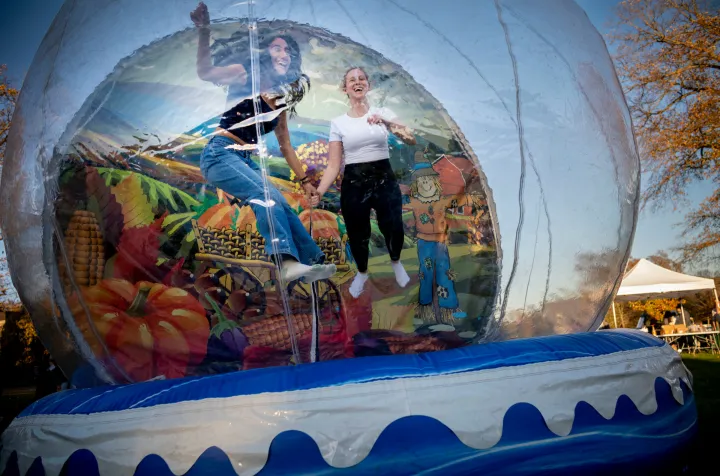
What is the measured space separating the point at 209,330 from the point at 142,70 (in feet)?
4.21

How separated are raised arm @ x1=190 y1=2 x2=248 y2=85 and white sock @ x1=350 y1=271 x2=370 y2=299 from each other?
1.00 meters

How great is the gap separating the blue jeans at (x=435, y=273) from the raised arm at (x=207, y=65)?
110 centimetres

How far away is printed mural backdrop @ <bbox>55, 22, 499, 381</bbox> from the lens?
2682 millimetres

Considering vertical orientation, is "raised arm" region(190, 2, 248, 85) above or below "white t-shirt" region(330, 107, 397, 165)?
above

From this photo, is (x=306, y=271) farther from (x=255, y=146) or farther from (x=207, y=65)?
(x=207, y=65)

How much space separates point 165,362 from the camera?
9.53 feet

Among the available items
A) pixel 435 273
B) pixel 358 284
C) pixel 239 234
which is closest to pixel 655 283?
pixel 435 273

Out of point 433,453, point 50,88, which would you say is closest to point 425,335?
point 433,453

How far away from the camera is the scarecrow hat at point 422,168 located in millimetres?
2746

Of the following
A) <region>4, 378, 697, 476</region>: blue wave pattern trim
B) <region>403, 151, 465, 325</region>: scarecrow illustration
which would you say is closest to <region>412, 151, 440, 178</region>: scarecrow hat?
<region>403, 151, 465, 325</region>: scarecrow illustration

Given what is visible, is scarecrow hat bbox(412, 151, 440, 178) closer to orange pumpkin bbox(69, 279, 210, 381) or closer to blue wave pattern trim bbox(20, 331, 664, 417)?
blue wave pattern trim bbox(20, 331, 664, 417)

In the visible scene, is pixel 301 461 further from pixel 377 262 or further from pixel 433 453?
pixel 377 262

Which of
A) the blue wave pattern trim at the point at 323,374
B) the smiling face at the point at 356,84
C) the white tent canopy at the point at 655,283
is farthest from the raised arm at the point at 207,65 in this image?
the white tent canopy at the point at 655,283

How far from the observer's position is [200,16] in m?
2.93
